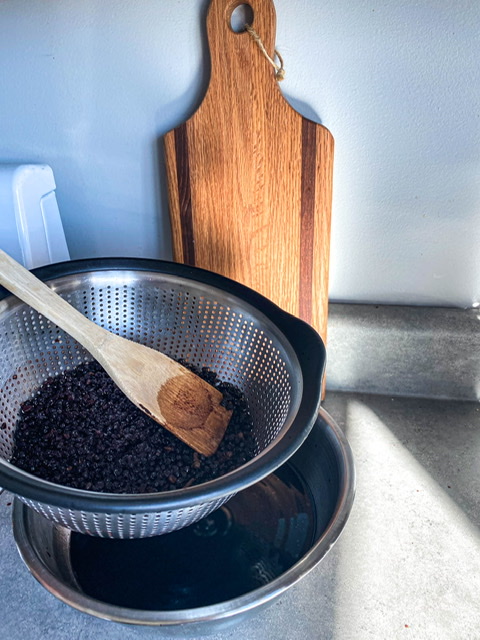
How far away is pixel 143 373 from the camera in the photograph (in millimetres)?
771

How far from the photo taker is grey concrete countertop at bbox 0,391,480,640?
75cm

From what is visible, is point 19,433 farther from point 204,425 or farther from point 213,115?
point 213,115

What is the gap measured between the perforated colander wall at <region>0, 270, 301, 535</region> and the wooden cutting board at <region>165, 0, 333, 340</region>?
181 millimetres

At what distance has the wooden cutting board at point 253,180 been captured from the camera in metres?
0.88

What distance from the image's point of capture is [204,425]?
771mm

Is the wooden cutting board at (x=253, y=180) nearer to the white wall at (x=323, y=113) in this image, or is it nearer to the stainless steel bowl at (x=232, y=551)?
the white wall at (x=323, y=113)

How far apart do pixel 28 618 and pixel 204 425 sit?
354 mm

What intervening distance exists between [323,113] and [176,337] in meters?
0.44

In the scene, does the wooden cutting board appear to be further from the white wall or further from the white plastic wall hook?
the white plastic wall hook

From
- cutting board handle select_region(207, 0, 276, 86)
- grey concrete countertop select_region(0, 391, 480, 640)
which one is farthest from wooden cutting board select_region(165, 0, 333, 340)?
grey concrete countertop select_region(0, 391, 480, 640)

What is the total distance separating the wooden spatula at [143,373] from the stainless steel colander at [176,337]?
0.06 m

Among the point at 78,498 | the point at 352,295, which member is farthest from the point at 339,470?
the point at 352,295

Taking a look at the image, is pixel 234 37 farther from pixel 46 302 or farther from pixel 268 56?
pixel 46 302

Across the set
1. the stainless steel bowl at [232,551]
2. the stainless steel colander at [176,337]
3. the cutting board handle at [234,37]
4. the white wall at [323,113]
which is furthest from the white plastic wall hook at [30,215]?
the stainless steel bowl at [232,551]
